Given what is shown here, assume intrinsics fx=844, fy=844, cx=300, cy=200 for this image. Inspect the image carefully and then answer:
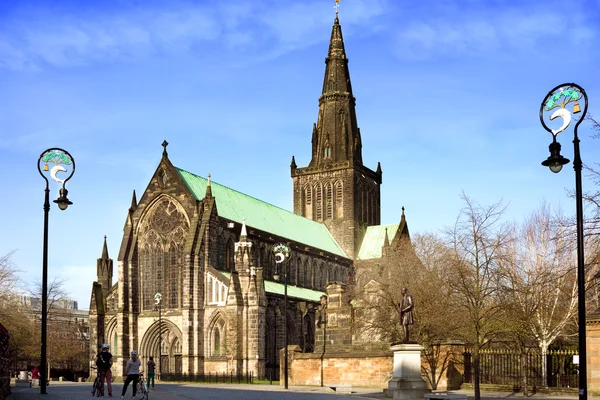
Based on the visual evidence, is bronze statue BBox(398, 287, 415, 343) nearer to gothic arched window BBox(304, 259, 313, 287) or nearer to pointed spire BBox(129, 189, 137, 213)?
pointed spire BBox(129, 189, 137, 213)

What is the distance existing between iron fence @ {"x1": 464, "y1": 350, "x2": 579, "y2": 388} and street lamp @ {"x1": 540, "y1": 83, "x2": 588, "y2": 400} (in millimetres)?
18311

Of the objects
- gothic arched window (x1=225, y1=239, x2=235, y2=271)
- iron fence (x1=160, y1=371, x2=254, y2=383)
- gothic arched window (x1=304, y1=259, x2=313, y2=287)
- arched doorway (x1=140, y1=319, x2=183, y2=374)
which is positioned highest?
gothic arched window (x1=225, y1=239, x2=235, y2=271)

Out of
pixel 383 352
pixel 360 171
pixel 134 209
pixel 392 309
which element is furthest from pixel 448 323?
pixel 360 171

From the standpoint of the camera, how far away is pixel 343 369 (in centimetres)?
3859

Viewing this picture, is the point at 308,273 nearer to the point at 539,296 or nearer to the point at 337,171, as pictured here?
the point at 337,171

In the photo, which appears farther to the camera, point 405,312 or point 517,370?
point 517,370

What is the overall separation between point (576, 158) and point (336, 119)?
67.5 metres

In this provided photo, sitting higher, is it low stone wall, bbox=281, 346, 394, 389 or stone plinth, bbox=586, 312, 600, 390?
stone plinth, bbox=586, 312, 600, 390

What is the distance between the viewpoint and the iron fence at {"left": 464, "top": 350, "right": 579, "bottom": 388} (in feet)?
120

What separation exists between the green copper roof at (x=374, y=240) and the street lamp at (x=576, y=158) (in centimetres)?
6434

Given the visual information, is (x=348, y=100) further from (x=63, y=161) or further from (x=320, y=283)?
(x=63, y=161)

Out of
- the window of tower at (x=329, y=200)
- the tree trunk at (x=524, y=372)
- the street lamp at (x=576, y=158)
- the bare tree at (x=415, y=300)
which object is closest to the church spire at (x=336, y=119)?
the window of tower at (x=329, y=200)

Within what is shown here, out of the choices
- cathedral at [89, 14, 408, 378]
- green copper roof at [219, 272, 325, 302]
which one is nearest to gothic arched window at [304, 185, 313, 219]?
cathedral at [89, 14, 408, 378]

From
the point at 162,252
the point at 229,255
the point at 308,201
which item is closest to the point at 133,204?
the point at 162,252
